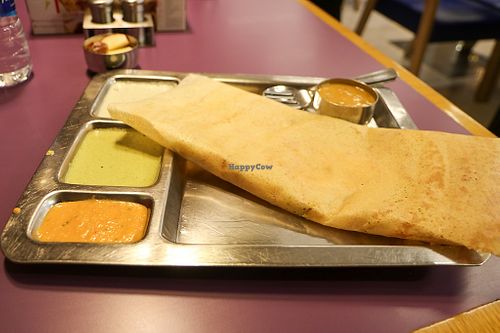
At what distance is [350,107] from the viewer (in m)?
1.02

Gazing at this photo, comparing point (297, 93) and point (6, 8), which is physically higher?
point (6, 8)

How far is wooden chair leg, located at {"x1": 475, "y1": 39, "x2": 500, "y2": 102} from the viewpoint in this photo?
2920 mm

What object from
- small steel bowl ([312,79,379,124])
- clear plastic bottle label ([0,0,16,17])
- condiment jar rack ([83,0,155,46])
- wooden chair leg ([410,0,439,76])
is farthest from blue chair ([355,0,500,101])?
clear plastic bottle label ([0,0,16,17])

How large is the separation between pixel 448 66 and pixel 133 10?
2.94m

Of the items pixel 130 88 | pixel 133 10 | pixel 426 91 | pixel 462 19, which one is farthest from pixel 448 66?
pixel 130 88

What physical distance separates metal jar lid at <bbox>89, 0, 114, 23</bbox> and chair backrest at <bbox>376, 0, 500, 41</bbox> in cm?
189

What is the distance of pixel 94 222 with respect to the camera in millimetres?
728

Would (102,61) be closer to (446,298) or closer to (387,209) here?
(387,209)

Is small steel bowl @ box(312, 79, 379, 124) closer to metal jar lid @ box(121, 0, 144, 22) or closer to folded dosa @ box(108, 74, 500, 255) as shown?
folded dosa @ box(108, 74, 500, 255)

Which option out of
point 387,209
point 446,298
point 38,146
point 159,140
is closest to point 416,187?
point 387,209

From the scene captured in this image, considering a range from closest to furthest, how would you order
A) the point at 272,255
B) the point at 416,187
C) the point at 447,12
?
1. the point at 272,255
2. the point at 416,187
3. the point at 447,12

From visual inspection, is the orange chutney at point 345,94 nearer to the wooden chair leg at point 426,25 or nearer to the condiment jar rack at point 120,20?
the condiment jar rack at point 120,20

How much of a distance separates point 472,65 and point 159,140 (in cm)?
341

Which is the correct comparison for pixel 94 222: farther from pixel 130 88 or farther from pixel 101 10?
pixel 101 10
